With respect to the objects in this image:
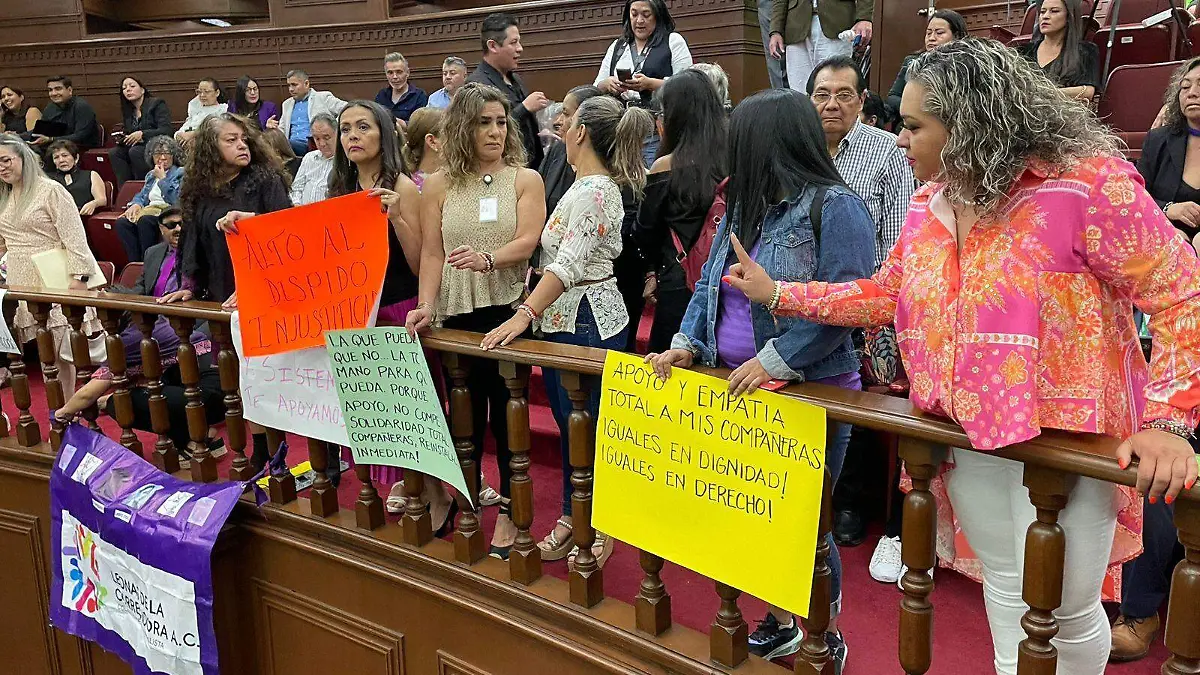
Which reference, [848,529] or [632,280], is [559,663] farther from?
[632,280]

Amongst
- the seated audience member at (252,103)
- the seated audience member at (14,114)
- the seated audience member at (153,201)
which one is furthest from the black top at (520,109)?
the seated audience member at (14,114)

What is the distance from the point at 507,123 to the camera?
2271 mm

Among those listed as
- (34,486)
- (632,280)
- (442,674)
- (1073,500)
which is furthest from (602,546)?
(34,486)

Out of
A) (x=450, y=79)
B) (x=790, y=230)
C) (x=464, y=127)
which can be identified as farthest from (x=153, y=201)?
(x=790, y=230)

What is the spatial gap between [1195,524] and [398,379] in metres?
1.62

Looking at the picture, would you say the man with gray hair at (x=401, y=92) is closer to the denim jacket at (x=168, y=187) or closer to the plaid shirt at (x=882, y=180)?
the denim jacket at (x=168, y=187)

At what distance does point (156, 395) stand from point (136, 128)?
610cm

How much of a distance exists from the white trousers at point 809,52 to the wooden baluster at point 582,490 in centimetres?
288

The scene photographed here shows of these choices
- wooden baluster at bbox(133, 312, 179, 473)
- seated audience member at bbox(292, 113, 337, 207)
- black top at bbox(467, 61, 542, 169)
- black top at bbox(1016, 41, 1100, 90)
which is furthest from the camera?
black top at bbox(1016, 41, 1100, 90)

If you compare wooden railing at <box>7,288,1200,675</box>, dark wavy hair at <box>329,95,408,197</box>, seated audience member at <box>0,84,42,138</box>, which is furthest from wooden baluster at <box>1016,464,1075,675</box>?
seated audience member at <box>0,84,42,138</box>

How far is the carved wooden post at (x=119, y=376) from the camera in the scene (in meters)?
2.76

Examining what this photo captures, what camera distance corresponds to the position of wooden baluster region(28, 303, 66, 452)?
9.57 feet

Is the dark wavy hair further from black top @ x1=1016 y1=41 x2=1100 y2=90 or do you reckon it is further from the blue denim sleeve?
black top @ x1=1016 y1=41 x2=1100 y2=90

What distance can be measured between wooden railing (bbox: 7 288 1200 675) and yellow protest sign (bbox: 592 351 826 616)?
48 mm
